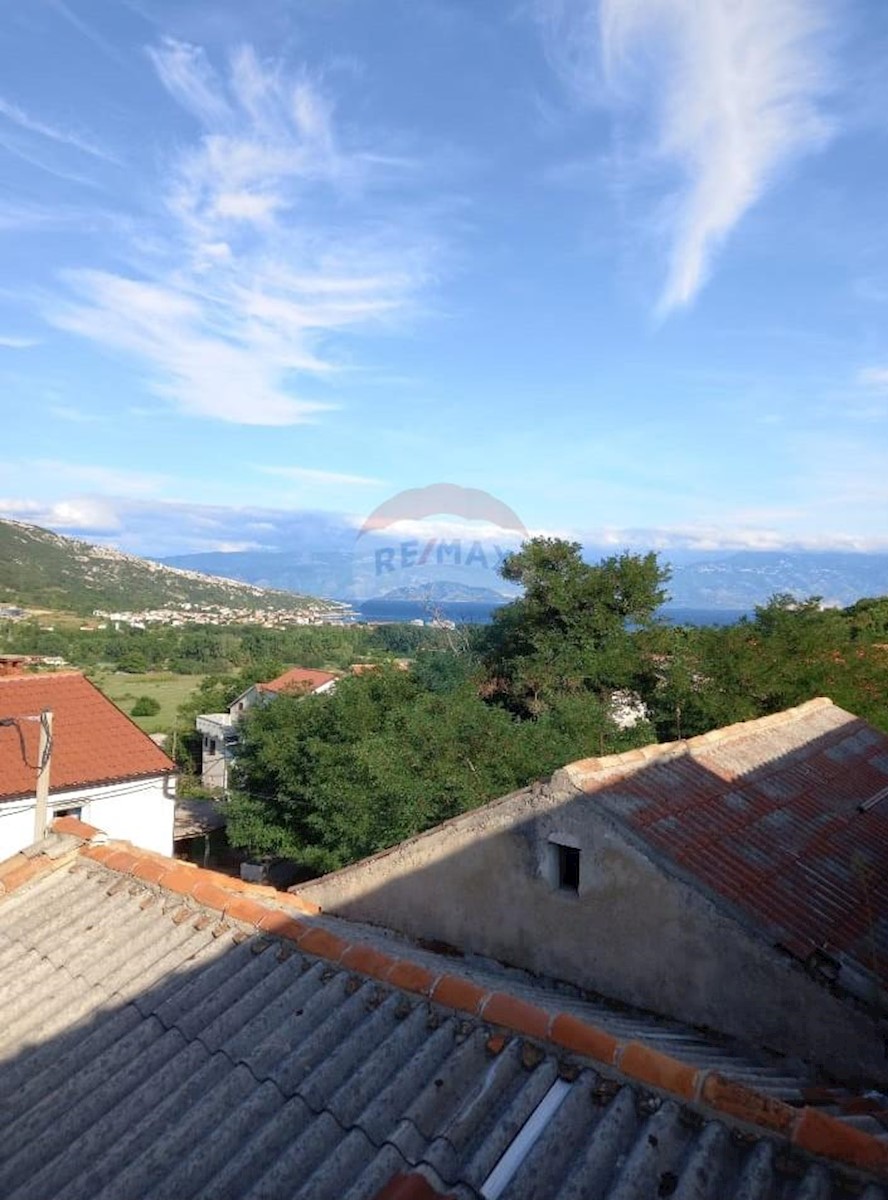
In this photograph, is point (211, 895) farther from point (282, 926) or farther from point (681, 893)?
point (681, 893)

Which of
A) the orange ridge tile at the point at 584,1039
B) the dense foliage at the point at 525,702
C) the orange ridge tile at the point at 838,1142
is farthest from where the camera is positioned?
the dense foliage at the point at 525,702

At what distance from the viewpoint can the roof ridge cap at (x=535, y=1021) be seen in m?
2.64

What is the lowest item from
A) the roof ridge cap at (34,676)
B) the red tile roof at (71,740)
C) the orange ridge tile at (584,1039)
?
the red tile roof at (71,740)

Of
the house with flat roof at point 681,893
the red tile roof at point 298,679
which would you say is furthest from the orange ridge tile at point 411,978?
the red tile roof at point 298,679

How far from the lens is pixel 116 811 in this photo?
1770 centimetres

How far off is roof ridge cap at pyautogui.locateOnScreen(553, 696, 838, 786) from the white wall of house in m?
12.0

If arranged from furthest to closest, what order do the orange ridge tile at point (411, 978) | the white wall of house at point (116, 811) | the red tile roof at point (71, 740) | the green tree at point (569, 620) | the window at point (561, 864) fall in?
the green tree at point (569, 620)
the red tile roof at point (71, 740)
the white wall of house at point (116, 811)
the window at point (561, 864)
the orange ridge tile at point (411, 978)

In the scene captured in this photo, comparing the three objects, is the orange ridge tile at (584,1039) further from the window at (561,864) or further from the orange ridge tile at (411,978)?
the window at (561,864)

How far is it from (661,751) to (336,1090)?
580 centimetres

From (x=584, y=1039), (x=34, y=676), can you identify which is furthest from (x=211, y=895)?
(x=34, y=676)

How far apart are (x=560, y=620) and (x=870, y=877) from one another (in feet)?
63.9

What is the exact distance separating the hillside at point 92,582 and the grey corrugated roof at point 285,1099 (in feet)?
342

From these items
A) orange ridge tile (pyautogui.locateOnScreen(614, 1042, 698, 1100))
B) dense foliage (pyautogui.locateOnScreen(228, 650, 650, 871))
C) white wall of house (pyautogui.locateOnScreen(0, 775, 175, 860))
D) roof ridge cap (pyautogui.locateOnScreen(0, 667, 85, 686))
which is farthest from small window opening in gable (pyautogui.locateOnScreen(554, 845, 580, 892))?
roof ridge cap (pyautogui.locateOnScreen(0, 667, 85, 686))

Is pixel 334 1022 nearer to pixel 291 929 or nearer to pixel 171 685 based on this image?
pixel 291 929
